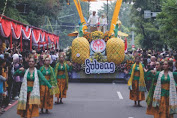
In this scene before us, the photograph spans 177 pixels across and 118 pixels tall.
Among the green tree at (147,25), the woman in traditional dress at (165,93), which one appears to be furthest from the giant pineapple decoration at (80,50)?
the green tree at (147,25)

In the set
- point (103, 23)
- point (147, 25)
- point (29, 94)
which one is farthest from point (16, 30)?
A: point (147, 25)

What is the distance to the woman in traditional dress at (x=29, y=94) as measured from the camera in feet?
31.8

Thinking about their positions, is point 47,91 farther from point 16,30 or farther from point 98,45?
point 98,45

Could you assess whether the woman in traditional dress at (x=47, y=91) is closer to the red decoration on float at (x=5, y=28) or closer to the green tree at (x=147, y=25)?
the red decoration on float at (x=5, y=28)

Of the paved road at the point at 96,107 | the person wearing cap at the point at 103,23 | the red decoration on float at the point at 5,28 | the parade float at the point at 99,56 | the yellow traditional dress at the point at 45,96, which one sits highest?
the person wearing cap at the point at 103,23

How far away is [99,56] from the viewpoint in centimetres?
2189

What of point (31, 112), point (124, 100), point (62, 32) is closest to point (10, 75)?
point (31, 112)

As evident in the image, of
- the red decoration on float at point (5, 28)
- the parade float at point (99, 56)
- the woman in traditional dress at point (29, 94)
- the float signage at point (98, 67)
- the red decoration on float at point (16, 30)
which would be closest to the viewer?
the woman in traditional dress at point (29, 94)

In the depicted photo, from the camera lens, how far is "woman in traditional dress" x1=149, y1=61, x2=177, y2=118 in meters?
9.29

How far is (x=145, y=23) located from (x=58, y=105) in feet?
97.7

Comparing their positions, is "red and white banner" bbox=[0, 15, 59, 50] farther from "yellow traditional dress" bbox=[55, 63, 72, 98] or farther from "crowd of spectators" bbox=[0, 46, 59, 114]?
"yellow traditional dress" bbox=[55, 63, 72, 98]

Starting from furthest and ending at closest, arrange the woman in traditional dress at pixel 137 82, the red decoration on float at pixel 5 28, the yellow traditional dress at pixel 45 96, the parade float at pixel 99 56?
the parade float at pixel 99 56
the red decoration on float at pixel 5 28
the woman in traditional dress at pixel 137 82
the yellow traditional dress at pixel 45 96

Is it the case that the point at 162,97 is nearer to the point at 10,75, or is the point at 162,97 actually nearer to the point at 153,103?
the point at 153,103

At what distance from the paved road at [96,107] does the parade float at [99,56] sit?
4372 mm
